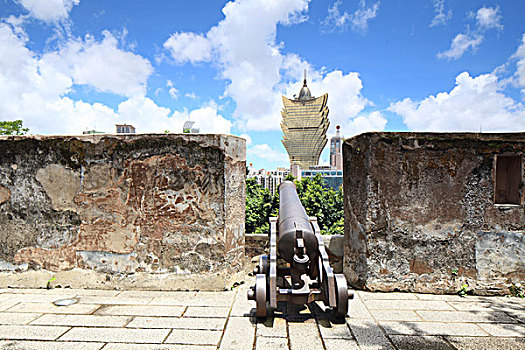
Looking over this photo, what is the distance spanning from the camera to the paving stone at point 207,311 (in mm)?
3053

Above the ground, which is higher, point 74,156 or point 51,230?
point 74,156

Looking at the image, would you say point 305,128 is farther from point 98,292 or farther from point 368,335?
point 368,335

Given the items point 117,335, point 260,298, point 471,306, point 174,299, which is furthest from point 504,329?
point 117,335

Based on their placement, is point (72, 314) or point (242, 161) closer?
point (72, 314)

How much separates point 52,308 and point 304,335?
267cm

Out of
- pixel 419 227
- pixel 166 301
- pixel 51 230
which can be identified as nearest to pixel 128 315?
pixel 166 301

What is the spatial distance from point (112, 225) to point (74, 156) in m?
1.00

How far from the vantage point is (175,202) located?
3.72m

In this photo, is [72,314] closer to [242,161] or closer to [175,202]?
[175,202]

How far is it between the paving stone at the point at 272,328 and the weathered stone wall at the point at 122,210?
94 cm

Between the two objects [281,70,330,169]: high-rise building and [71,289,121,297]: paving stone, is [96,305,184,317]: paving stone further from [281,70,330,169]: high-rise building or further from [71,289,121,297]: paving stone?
[281,70,330,169]: high-rise building

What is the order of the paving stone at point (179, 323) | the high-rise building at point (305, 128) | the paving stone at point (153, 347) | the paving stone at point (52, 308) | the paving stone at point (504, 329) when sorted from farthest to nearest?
1. the high-rise building at point (305, 128)
2. the paving stone at point (52, 308)
3. the paving stone at point (179, 323)
4. the paving stone at point (504, 329)
5. the paving stone at point (153, 347)

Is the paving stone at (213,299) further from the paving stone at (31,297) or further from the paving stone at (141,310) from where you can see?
the paving stone at (31,297)

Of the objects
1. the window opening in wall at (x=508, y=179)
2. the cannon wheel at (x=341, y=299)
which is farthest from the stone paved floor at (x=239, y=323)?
the window opening in wall at (x=508, y=179)
